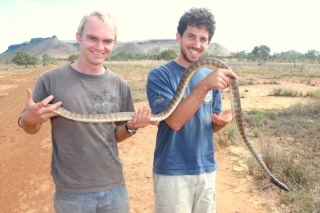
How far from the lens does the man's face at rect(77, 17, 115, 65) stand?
2951 millimetres

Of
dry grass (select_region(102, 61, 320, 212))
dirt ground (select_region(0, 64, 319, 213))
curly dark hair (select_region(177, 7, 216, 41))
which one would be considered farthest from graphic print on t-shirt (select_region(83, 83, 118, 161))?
dry grass (select_region(102, 61, 320, 212))

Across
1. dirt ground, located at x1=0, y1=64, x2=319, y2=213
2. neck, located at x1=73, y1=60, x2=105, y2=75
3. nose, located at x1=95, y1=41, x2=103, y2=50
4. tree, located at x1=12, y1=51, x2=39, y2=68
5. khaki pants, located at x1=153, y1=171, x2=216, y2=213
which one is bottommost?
dirt ground, located at x1=0, y1=64, x2=319, y2=213

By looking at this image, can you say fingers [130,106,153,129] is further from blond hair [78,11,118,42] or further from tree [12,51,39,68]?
tree [12,51,39,68]

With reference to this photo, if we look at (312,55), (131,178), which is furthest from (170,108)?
(312,55)

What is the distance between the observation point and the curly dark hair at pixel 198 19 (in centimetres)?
330

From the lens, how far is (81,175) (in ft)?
9.52

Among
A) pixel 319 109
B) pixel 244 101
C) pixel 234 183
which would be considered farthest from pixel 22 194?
pixel 244 101

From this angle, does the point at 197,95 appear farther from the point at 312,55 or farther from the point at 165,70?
the point at 312,55

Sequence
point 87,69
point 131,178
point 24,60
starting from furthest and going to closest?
point 24,60 → point 131,178 → point 87,69

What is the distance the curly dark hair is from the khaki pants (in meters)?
1.80

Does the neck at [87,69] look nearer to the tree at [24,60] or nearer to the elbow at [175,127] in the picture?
the elbow at [175,127]

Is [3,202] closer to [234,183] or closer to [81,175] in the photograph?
[81,175]

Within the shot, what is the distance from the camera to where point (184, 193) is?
3256 millimetres

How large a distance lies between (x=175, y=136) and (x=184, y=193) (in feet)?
2.22
